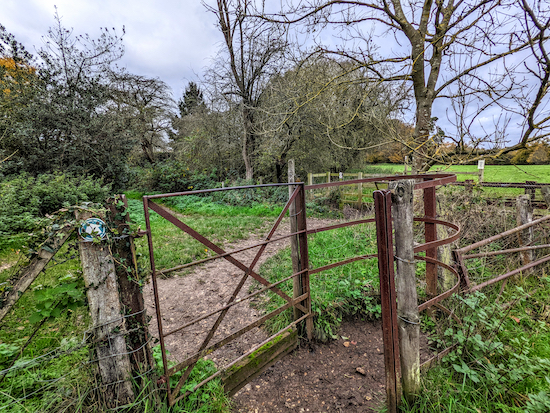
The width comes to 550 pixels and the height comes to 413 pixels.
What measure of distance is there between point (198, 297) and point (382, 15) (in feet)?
18.3

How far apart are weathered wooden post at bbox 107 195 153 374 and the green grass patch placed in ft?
5.46

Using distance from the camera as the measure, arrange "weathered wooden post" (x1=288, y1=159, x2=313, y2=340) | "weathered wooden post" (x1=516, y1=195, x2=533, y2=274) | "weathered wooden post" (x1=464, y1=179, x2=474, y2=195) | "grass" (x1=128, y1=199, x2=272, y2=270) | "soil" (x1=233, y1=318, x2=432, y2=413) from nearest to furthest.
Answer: "soil" (x1=233, y1=318, x2=432, y2=413), "weathered wooden post" (x1=288, y1=159, x2=313, y2=340), "weathered wooden post" (x1=516, y1=195, x2=533, y2=274), "grass" (x1=128, y1=199, x2=272, y2=270), "weathered wooden post" (x1=464, y1=179, x2=474, y2=195)

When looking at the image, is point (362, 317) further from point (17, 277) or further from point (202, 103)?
point (202, 103)

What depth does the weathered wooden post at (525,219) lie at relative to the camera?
3.85 metres

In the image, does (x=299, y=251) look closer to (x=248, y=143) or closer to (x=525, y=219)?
(x=525, y=219)

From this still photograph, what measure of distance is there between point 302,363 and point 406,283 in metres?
1.67

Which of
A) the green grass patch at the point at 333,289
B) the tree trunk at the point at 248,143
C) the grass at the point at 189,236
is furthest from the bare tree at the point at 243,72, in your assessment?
the green grass patch at the point at 333,289

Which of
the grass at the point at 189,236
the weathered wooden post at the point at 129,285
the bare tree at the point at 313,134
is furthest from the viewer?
the bare tree at the point at 313,134

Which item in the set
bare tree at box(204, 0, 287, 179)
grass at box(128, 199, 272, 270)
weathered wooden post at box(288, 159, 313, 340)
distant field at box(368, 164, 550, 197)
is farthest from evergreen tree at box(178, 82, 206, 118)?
weathered wooden post at box(288, 159, 313, 340)

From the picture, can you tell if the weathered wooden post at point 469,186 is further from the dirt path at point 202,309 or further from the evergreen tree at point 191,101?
the evergreen tree at point 191,101

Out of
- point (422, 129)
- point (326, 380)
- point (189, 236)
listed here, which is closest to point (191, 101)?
point (189, 236)

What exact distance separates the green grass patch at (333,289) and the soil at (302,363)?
0.16 metres

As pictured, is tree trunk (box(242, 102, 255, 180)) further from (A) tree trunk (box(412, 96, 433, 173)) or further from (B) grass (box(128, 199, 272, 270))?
(A) tree trunk (box(412, 96, 433, 173))

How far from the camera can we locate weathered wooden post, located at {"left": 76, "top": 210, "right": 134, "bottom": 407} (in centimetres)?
155
